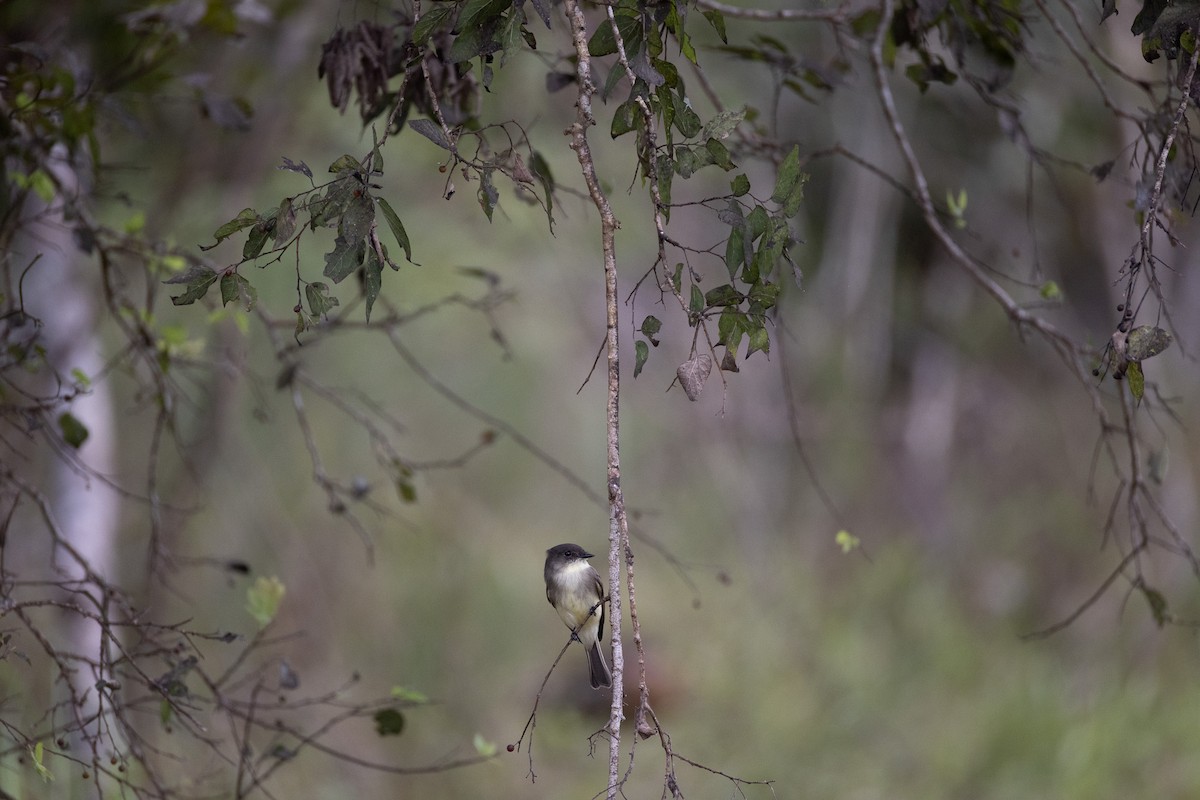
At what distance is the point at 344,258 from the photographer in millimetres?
1218

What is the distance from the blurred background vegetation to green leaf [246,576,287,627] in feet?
5.15

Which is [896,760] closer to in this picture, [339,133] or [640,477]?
[640,477]

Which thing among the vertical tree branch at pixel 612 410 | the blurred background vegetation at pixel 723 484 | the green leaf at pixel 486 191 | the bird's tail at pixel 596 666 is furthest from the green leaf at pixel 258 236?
the blurred background vegetation at pixel 723 484

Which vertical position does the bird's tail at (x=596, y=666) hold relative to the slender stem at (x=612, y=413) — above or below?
above

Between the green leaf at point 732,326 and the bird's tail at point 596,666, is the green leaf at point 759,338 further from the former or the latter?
the bird's tail at point 596,666

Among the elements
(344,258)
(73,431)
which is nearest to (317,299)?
(344,258)

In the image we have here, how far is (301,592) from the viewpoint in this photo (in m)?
5.23

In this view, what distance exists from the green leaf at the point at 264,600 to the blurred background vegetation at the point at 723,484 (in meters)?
1.57

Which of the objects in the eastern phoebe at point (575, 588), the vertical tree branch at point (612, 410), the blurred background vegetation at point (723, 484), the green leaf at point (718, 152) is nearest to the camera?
the vertical tree branch at point (612, 410)

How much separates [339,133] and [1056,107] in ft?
11.5

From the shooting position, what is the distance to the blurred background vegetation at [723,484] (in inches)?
173

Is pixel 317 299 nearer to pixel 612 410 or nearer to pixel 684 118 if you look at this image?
pixel 612 410

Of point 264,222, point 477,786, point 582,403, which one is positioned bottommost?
point 264,222

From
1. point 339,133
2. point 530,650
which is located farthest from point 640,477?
point 339,133
